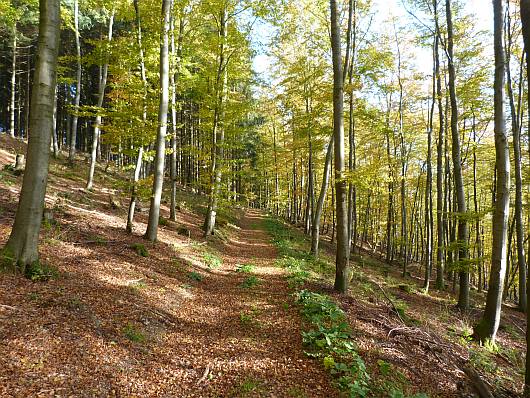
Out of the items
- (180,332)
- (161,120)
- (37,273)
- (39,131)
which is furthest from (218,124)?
(180,332)

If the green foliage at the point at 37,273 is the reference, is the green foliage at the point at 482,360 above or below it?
below

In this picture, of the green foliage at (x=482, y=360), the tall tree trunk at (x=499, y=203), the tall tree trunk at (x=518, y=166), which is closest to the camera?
the green foliage at (x=482, y=360)

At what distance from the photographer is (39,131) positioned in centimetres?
557

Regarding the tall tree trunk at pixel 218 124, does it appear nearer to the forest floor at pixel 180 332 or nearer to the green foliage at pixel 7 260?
the forest floor at pixel 180 332

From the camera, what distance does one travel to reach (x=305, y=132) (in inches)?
642

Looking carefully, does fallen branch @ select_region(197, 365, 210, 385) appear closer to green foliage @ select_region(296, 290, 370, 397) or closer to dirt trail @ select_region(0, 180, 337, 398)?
dirt trail @ select_region(0, 180, 337, 398)

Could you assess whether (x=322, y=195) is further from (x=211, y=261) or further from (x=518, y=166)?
(x=518, y=166)

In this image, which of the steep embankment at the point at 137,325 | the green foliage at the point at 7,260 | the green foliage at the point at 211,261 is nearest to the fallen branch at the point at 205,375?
the steep embankment at the point at 137,325

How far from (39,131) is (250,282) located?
6.76m

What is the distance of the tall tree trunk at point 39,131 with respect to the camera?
5566 mm

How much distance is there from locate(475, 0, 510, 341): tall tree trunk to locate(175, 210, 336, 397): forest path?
16.8 ft

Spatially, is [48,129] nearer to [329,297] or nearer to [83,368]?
[83,368]

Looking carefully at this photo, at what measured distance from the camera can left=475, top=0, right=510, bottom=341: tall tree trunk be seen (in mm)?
7945

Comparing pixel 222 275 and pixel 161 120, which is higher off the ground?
pixel 161 120
